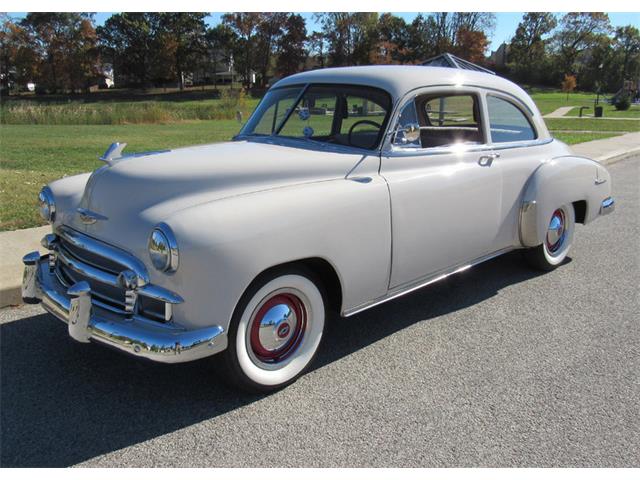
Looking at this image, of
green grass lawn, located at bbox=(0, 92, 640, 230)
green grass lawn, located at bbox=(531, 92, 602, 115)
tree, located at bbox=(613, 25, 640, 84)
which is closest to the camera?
green grass lawn, located at bbox=(0, 92, 640, 230)

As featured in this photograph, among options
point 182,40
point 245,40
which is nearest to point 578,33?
point 245,40

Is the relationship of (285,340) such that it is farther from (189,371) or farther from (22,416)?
(22,416)

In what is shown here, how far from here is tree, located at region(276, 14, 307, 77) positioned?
68125 mm

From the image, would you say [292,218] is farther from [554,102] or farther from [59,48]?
[59,48]

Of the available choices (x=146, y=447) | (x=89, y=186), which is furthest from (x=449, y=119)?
(x=146, y=447)

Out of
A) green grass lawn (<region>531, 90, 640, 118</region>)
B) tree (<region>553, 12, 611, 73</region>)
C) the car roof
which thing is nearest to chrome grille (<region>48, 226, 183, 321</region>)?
the car roof

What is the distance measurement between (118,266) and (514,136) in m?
3.24

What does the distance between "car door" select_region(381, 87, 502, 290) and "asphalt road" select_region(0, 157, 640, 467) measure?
0.52 metres

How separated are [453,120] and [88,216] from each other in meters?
2.76

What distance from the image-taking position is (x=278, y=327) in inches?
Answer: 116

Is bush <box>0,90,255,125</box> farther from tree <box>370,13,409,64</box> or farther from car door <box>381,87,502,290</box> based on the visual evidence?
tree <box>370,13,409,64</box>

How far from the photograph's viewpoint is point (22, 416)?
107 inches

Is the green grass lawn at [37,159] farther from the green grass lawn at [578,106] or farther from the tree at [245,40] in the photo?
the tree at [245,40]

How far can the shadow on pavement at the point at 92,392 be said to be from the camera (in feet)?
8.34
